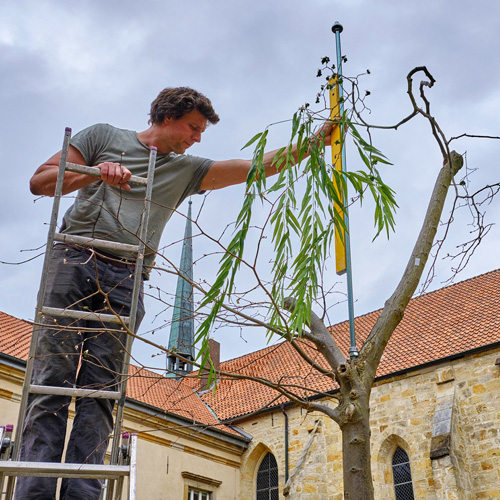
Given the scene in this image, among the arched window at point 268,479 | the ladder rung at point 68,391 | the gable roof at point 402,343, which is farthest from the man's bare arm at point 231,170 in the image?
the arched window at point 268,479

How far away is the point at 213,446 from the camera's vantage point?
56.2 feet

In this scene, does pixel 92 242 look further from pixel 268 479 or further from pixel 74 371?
pixel 268 479

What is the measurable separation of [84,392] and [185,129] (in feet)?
5.01

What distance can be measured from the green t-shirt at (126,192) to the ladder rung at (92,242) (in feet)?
0.22

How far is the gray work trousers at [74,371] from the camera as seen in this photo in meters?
2.81

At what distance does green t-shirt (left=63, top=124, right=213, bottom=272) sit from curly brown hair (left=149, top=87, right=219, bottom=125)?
0.20 metres

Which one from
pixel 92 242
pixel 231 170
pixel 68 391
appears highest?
pixel 231 170

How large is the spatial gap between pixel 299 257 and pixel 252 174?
511mm

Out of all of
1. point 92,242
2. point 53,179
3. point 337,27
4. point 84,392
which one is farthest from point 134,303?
point 337,27

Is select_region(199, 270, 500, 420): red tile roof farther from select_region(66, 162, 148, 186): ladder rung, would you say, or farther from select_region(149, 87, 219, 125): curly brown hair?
select_region(66, 162, 148, 186): ladder rung

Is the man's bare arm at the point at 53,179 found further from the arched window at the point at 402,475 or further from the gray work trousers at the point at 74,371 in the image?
the arched window at the point at 402,475

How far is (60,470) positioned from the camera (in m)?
2.58

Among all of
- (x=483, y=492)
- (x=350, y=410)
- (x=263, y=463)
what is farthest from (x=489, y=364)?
(x=350, y=410)

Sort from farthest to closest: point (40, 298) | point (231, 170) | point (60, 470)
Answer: point (231, 170) < point (40, 298) < point (60, 470)
